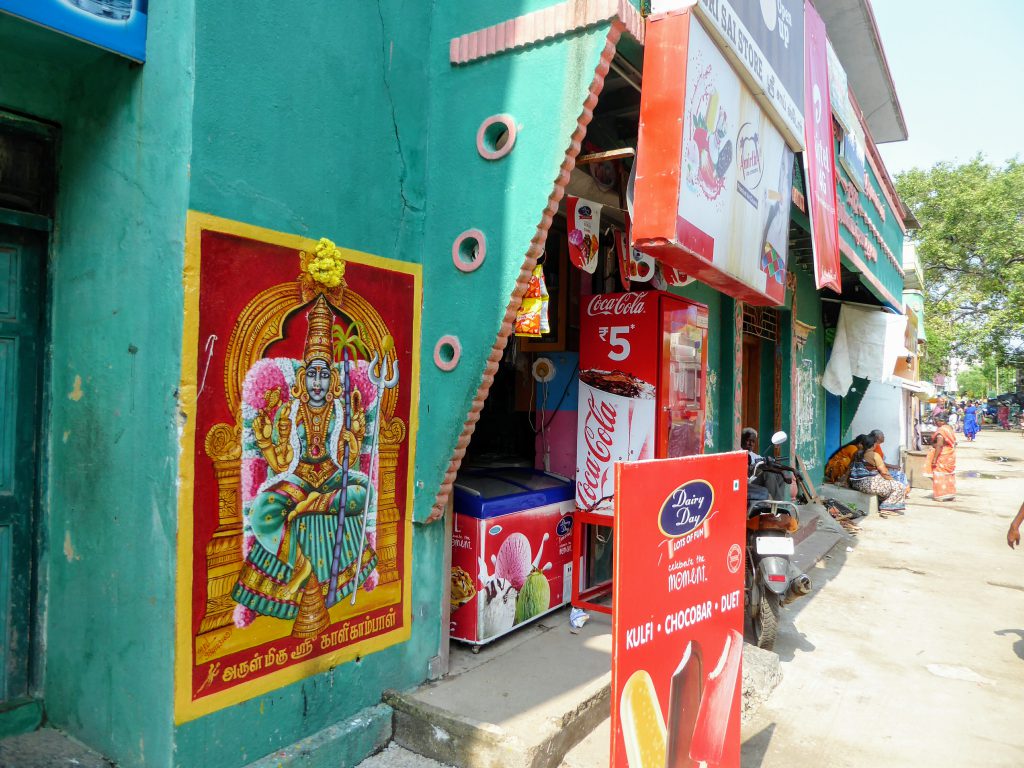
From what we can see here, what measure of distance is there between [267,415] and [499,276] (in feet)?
3.98

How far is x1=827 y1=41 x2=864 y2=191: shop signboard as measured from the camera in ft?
22.7

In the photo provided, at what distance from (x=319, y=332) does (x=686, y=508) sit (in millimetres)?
1677

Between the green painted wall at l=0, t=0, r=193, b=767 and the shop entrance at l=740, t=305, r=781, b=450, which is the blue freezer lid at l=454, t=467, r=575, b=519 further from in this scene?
the shop entrance at l=740, t=305, r=781, b=450

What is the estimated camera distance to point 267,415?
2.64m

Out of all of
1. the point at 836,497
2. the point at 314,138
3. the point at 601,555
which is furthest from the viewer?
the point at 836,497

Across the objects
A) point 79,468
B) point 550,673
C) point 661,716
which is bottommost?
point 550,673

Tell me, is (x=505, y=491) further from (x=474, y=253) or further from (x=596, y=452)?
(x=474, y=253)

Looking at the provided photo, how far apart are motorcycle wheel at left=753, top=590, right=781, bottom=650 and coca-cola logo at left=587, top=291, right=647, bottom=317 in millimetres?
2231

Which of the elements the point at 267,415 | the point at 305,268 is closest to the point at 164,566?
the point at 267,415

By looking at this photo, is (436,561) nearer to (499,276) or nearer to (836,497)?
(499,276)

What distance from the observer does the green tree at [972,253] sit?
2719 cm

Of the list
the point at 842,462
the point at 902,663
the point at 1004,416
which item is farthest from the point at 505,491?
the point at 1004,416

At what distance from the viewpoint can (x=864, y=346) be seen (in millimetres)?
11414

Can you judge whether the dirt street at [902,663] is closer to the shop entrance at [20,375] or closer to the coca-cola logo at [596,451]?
the coca-cola logo at [596,451]
